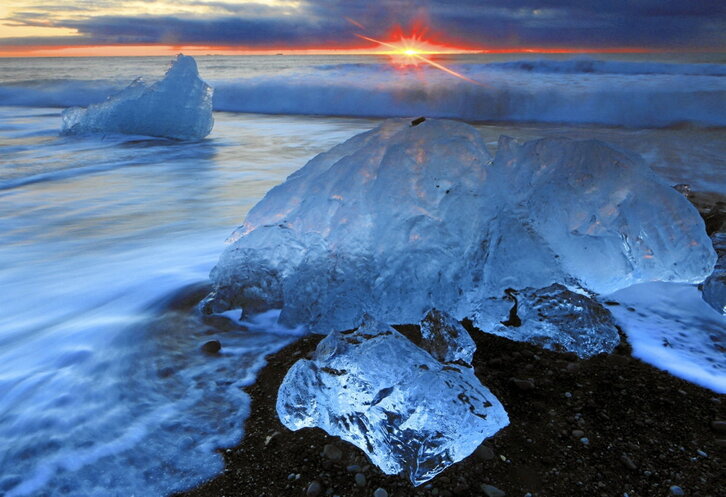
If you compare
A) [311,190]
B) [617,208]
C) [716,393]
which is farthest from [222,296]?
[716,393]

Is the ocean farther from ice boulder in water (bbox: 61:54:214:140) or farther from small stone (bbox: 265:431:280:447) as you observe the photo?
ice boulder in water (bbox: 61:54:214:140)

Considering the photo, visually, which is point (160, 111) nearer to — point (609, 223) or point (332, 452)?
point (609, 223)

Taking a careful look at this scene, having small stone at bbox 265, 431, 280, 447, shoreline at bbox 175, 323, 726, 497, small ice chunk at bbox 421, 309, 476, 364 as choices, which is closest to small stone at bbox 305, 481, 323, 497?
shoreline at bbox 175, 323, 726, 497

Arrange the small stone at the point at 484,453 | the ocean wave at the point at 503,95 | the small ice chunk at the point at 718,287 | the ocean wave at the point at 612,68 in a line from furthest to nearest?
the ocean wave at the point at 612,68, the ocean wave at the point at 503,95, the small ice chunk at the point at 718,287, the small stone at the point at 484,453

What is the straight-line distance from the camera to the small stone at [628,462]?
1.41 metres

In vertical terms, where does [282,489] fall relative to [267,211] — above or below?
below

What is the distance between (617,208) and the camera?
210 cm

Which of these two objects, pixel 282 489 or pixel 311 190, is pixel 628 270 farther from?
pixel 282 489

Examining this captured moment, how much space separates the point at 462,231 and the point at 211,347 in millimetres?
1249

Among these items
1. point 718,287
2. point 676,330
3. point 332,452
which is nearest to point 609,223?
point 676,330

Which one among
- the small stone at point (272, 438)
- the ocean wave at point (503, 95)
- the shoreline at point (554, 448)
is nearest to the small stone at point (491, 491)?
the shoreline at point (554, 448)

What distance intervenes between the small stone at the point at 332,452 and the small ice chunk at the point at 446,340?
53 cm

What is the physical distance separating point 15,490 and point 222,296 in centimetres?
115

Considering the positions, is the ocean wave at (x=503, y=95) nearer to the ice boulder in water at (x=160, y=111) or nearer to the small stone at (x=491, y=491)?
the ice boulder in water at (x=160, y=111)
